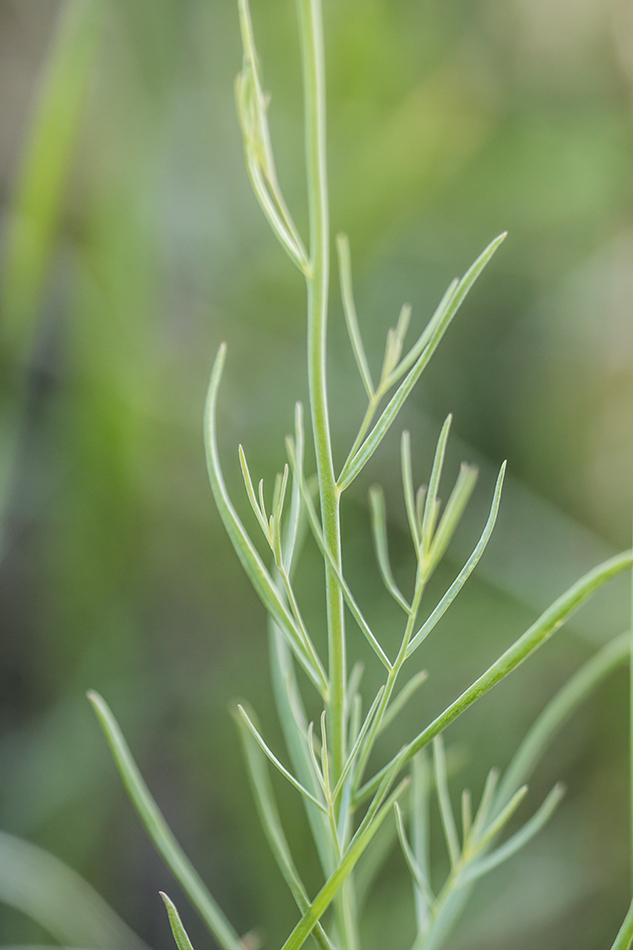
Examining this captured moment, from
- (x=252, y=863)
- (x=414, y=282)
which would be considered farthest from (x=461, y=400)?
(x=252, y=863)

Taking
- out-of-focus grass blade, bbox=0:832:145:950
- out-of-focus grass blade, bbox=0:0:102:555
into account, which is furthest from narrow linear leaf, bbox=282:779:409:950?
out-of-focus grass blade, bbox=0:0:102:555

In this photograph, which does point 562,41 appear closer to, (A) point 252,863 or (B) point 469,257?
(B) point 469,257

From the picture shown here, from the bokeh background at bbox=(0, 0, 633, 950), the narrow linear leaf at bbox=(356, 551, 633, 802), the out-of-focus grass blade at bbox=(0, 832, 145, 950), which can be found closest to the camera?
the narrow linear leaf at bbox=(356, 551, 633, 802)

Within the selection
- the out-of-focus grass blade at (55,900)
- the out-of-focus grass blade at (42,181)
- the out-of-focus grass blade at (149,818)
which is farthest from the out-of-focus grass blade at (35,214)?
the out-of-focus grass blade at (149,818)

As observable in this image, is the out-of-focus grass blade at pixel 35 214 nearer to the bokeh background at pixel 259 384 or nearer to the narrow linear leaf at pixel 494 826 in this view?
the bokeh background at pixel 259 384

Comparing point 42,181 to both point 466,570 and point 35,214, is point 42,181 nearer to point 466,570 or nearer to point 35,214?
point 35,214

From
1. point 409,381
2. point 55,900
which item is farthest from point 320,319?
point 55,900

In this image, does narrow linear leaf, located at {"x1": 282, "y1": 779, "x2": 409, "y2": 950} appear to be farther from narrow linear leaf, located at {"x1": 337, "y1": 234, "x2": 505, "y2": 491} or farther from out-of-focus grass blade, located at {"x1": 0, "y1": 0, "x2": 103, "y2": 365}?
out-of-focus grass blade, located at {"x1": 0, "y1": 0, "x2": 103, "y2": 365}
